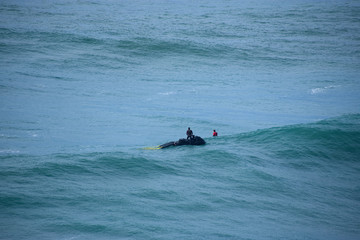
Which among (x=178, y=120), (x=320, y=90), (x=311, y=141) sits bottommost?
(x=311, y=141)

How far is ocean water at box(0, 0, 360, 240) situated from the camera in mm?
21984

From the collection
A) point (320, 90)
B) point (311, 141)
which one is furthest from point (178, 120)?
point (320, 90)

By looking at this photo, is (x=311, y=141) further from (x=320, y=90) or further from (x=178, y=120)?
(x=320, y=90)

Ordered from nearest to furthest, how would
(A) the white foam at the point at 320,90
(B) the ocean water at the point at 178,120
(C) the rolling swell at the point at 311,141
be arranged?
(B) the ocean water at the point at 178,120, (C) the rolling swell at the point at 311,141, (A) the white foam at the point at 320,90

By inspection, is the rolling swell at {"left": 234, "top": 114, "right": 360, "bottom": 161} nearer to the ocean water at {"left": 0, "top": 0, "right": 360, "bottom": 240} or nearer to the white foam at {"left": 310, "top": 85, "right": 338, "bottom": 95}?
the ocean water at {"left": 0, "top": 0, "right": 360, "bottom": 240}

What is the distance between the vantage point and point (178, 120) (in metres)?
41.9

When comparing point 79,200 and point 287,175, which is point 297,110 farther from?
point 79,200

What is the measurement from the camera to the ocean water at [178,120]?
22.0 m

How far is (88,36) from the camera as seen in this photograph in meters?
68.3

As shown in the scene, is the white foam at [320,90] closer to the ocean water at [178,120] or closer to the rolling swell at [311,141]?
the ocean water at [178,120]

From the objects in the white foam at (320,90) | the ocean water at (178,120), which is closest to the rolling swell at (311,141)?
the ocean water at (178,120)

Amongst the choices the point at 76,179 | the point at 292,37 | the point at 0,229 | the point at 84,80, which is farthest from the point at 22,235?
the point at 292,37

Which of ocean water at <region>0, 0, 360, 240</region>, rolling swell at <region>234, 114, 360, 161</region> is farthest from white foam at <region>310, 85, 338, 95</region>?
rolling swell at <region>234, 114, 360, 161</region>

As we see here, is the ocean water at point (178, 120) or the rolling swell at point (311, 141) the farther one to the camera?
the rolling swell at point (311, 141)
